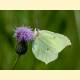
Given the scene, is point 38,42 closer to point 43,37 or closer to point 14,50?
point 43,37

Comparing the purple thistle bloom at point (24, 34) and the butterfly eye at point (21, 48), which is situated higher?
the purple thistle bloom at point (24, 34)

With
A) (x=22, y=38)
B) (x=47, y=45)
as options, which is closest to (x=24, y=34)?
(x=22, y=38)

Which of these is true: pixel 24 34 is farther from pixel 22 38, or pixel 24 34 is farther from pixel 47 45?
pixel 47 45
